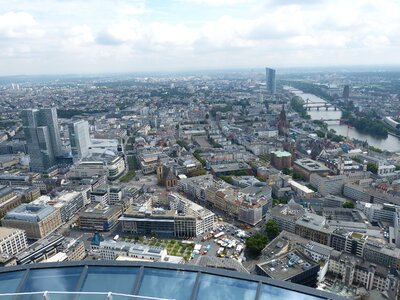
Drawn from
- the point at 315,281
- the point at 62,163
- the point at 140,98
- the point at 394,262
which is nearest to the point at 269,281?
the point at 315,281

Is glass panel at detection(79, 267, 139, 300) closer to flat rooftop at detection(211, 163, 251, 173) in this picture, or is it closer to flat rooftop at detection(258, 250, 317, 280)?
flat rooftop at detection(258, 250, 317, 280)

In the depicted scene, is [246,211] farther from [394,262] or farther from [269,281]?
[269,281]

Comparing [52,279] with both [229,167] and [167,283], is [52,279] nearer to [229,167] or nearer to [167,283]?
[167,283]

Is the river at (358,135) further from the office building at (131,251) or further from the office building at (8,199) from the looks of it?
the office building at (8,199)

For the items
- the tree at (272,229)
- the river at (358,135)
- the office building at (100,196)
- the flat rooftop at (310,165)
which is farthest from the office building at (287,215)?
the river at (358,135)

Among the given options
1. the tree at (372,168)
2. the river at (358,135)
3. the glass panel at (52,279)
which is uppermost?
the glass panel at (52,279)

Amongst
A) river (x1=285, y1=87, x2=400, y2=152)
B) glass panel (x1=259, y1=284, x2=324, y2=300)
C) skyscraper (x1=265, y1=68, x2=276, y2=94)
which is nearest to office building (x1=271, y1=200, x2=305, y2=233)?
glass panel (x1=259, y1=284, x2=324, y2=300)

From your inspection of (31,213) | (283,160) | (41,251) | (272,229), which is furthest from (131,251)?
(283,160)
